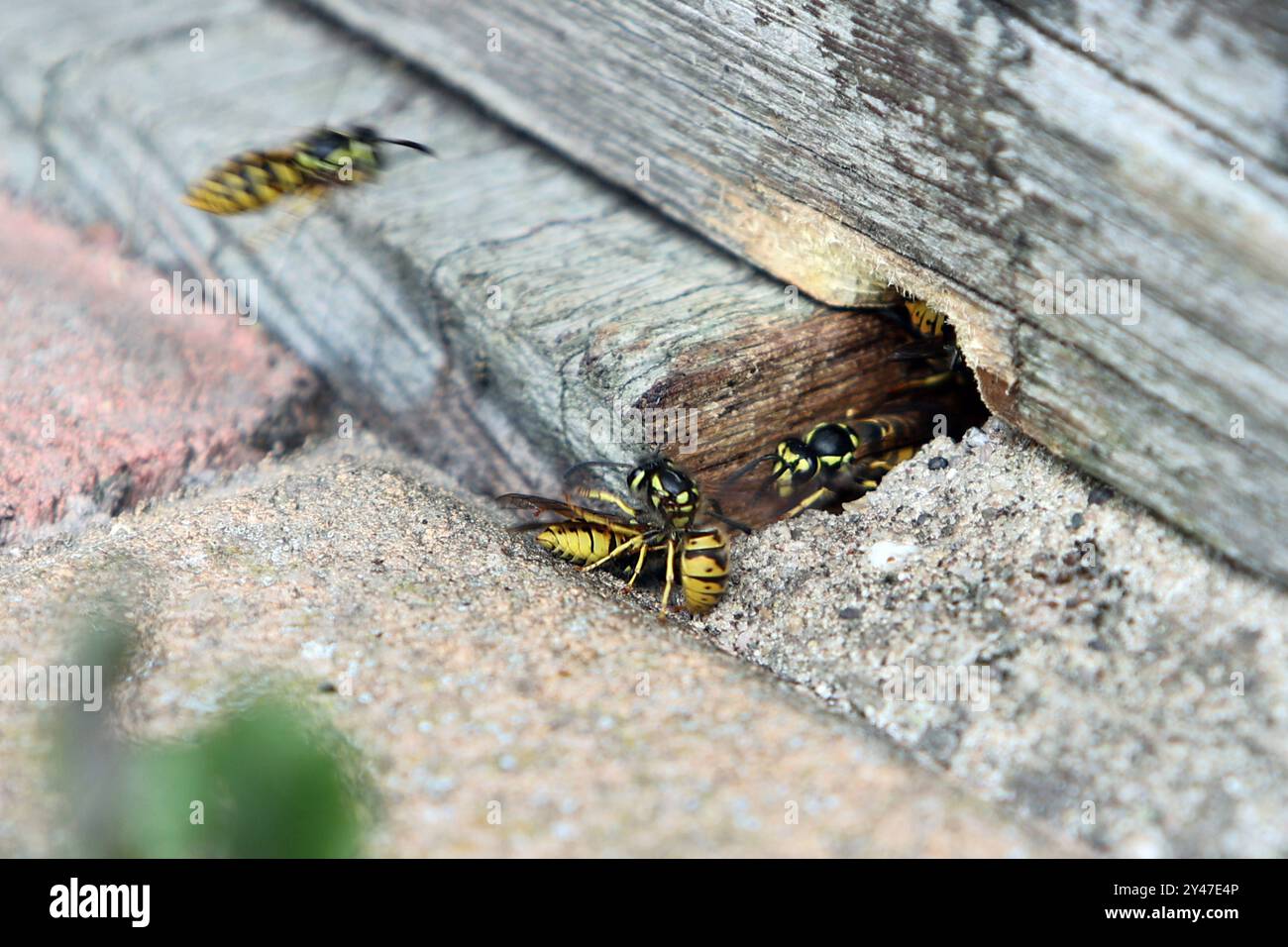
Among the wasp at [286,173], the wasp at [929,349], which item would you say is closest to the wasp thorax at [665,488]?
the wasp at [929,349]

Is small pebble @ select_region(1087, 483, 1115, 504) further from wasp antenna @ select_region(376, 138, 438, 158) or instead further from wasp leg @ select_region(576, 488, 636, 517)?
wasp antenna @ select_region(376, 138, 438, 158)

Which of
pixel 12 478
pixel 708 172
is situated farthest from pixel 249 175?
pixel 708 172

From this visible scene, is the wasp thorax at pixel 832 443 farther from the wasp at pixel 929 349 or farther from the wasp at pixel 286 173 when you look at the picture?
the wasp at pixel 286 173

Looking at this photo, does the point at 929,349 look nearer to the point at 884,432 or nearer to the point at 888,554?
the point at 884,432

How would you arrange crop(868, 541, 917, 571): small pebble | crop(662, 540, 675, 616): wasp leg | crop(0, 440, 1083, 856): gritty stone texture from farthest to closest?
crop(662, 540, 675, 616): wasp leg, crop(868, 541, 917, 571): small pebble, crop(0, 440, 1083, 856): gritty stone texture

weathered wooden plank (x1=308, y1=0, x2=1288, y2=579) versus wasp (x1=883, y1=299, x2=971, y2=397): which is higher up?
weathered wooden plank (x1=308, y1=0, x2=1288, y2=579)

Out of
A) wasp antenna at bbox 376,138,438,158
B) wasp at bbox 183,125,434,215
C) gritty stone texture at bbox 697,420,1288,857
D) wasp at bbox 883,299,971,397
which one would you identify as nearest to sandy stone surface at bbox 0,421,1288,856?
gritty stone texture at bbox 697,420,1288,857
